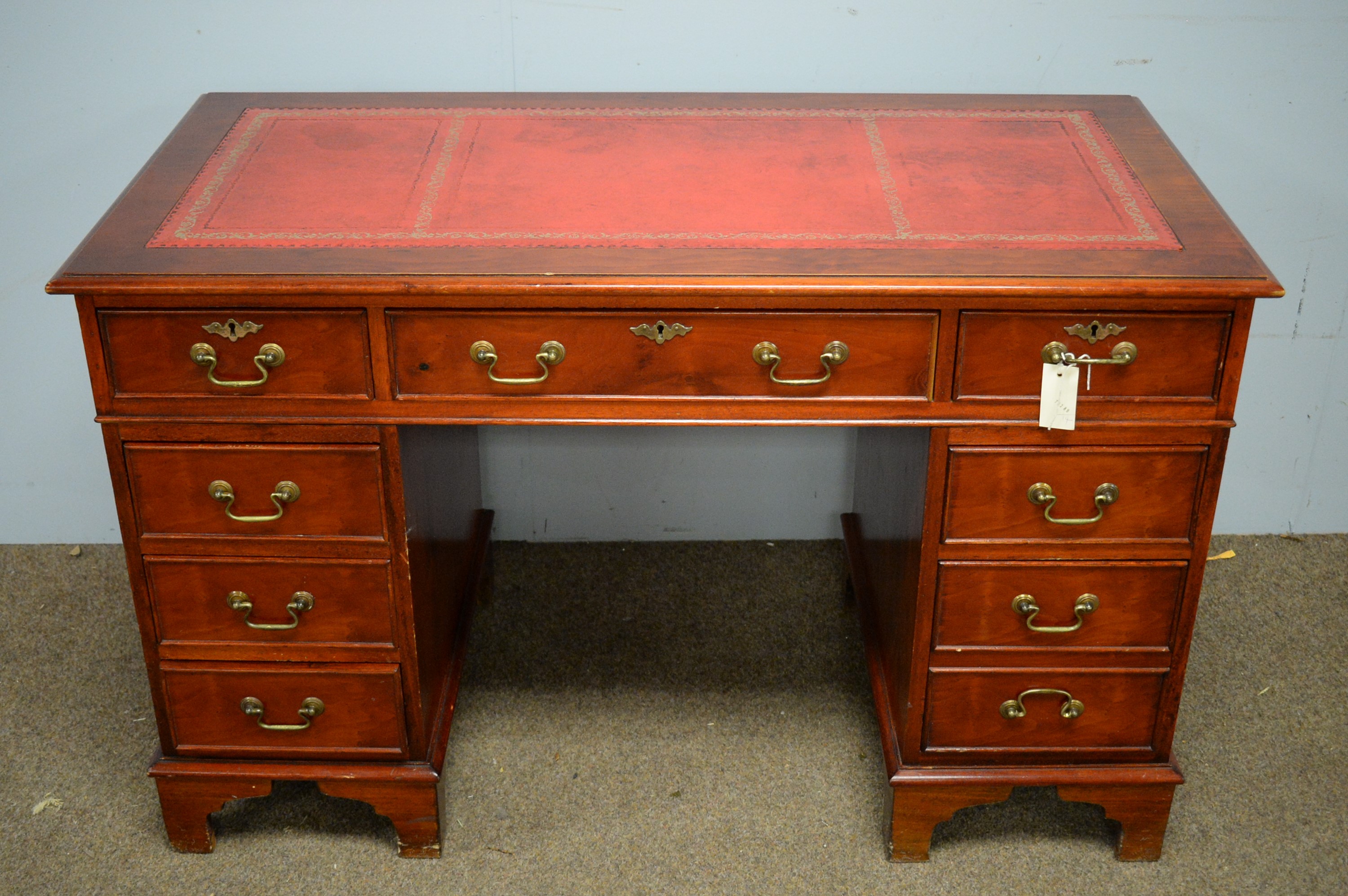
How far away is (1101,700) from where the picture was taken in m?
1.95

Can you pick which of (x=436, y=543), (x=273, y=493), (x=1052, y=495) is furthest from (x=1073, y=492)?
(x=273, y=493)

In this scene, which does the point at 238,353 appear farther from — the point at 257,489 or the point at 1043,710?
the point at 1043,710

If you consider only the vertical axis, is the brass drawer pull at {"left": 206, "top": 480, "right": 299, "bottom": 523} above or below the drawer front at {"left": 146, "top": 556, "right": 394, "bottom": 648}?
above

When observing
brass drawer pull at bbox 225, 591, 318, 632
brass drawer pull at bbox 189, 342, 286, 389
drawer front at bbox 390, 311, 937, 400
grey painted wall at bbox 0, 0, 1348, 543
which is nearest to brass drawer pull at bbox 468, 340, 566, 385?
drawer front at bbox 390, 311, 937, 400

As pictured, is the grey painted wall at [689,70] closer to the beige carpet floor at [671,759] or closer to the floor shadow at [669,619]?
the beige carpet floor at [671,759]

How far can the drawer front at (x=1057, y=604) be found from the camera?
1857 mm

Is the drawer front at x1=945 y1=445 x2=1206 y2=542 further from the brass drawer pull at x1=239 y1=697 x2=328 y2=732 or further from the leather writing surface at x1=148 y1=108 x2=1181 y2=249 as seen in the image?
the brass drawer pull at x1=239 y1=697 x2=328 y2=732

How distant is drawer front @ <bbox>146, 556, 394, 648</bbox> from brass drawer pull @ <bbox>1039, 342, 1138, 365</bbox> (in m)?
0.96

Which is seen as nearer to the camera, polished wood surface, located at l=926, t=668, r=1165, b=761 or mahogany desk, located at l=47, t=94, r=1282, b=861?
mahogany desk, located at l=47, t=94, r=1282, b=861

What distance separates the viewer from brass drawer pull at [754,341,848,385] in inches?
66.6

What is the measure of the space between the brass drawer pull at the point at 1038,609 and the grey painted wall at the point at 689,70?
1.01m

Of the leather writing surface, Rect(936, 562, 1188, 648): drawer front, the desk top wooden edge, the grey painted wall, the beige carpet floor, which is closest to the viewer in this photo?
the desk top wooden edge

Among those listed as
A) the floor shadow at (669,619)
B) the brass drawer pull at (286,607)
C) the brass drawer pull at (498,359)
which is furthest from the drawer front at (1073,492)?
the brass drawer pull at (286,607)

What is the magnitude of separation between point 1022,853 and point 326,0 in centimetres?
187
